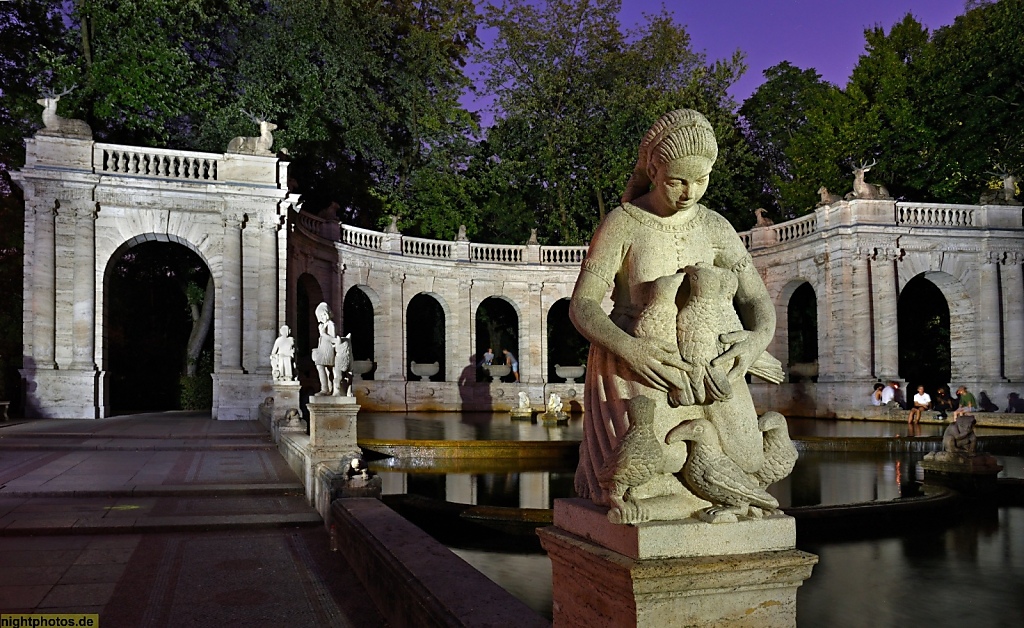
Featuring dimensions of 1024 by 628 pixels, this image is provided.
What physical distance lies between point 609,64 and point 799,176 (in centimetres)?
1025

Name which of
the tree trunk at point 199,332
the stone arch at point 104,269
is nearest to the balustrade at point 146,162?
the stone arch at point 104,269

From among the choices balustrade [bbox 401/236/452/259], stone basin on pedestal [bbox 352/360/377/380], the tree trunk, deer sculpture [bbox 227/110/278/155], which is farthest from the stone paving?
balustrade [bbox 401/236/452/259]

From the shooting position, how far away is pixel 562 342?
3831 centimetres

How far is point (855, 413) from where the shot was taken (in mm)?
25938

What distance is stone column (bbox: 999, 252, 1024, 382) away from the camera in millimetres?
27031

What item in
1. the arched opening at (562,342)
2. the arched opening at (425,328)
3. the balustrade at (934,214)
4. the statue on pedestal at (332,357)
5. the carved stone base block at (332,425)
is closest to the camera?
the carved stone base block at (332,425)

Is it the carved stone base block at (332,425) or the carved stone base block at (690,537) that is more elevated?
the carved stone base block at (690,537)

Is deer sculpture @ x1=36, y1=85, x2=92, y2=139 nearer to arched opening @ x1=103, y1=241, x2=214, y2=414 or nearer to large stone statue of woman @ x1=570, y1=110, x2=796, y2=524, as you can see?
arched opening @ x1=103, y1=241, x2=214, y2=414

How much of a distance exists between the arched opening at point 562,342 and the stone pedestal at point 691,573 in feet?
112

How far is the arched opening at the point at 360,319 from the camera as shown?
35.3m

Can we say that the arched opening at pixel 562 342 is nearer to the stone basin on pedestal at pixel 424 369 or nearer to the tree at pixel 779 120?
the stone basin on pedestal at pixel 424 369

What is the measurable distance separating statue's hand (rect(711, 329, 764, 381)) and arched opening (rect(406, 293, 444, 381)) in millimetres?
33559

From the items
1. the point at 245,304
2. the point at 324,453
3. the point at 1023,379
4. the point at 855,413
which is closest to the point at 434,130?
the point at 245,304

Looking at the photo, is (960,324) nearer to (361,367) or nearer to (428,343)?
(361,367)
